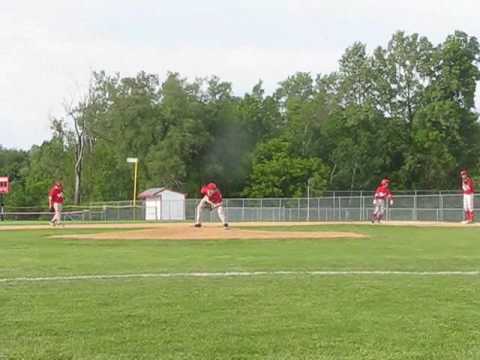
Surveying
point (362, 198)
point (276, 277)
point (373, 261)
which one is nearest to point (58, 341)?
point (276, 277)

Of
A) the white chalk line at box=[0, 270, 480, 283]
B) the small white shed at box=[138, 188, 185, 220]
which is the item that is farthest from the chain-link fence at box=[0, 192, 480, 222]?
the white chalk line at box=[0, 270, 480, 283]

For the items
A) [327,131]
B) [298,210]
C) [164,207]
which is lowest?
[298,210]

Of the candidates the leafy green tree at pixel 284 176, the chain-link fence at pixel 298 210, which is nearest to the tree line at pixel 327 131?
the leafy green tree at pixel 284 176

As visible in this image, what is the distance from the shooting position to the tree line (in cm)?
7056

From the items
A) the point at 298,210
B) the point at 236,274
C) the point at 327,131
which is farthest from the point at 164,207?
the point at 236,274

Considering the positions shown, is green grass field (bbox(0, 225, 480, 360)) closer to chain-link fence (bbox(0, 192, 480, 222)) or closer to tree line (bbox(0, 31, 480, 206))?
chain-link fence (bbox(0, 192, 480, 222))

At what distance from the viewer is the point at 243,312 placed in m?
7.29

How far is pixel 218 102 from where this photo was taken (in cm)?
7819

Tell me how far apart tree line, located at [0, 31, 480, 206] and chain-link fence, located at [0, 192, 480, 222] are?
14923 mm

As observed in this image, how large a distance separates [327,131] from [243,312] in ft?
237

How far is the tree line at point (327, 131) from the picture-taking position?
232ft

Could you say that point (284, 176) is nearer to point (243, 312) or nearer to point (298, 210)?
point (298, 210)

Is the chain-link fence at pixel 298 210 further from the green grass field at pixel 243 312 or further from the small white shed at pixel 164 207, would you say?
the green grass field at pixel 243 312

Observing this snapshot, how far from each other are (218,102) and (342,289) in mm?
70024
